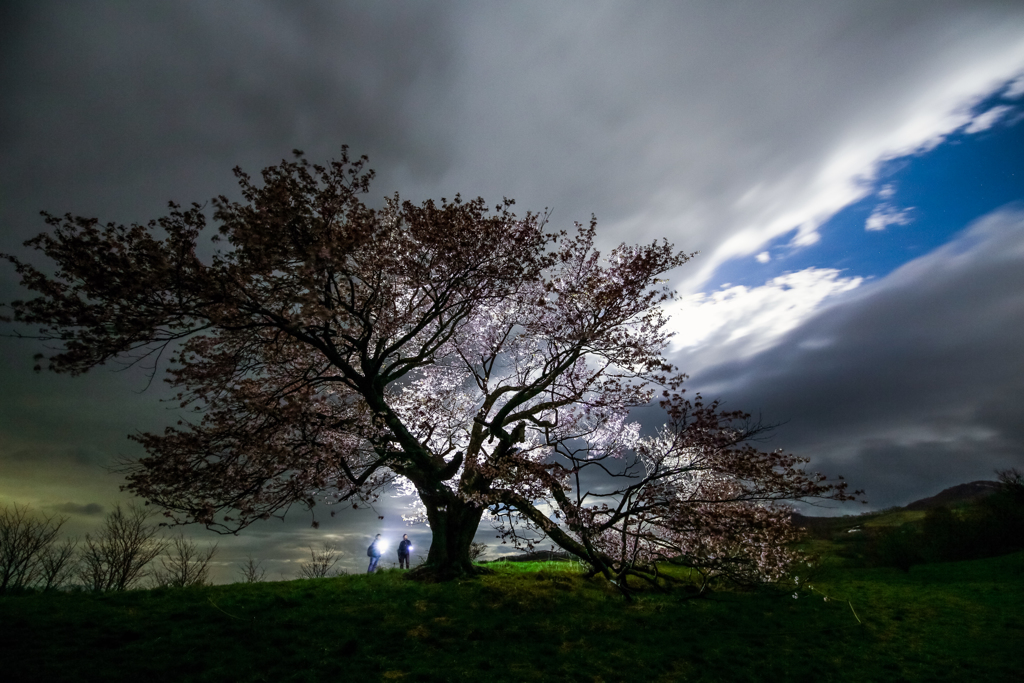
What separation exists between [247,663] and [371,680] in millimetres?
2146

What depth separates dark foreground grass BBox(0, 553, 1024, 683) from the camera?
736 cm

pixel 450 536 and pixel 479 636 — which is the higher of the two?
pixel 450 536

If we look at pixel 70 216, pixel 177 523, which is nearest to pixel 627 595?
pixel 177 523

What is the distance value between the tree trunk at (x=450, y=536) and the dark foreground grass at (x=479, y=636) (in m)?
1.11

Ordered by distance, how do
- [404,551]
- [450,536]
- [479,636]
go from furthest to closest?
[404,551] → [450,536] → [479,636]

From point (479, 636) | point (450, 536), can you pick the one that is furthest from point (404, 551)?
point (479, 636)

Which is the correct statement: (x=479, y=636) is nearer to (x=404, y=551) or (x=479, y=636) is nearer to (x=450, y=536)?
(x=450, y=536)

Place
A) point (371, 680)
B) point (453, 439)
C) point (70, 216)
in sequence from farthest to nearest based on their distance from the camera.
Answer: point (453, 439) < point (70, 216) < point (371, 680)

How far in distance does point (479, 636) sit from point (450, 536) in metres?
5.33

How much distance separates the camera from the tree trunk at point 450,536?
46.6 feet

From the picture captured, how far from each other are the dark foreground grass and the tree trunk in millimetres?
1107

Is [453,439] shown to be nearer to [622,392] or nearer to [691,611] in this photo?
[622,392]

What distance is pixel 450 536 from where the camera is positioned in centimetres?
1462

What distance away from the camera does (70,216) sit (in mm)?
8359
